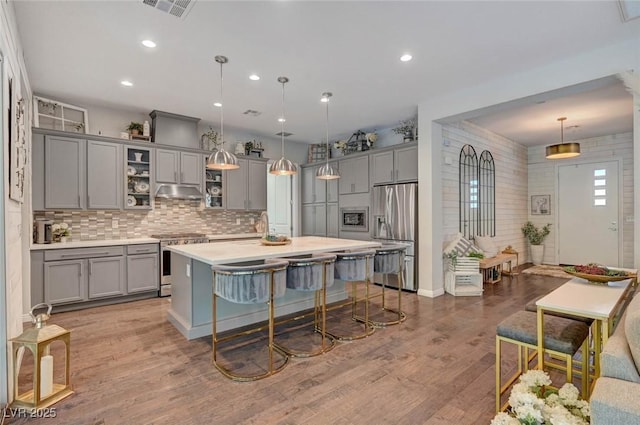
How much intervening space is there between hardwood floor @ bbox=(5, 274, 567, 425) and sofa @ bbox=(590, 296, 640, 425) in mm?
932

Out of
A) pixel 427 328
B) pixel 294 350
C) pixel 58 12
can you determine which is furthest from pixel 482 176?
pixel 58 12

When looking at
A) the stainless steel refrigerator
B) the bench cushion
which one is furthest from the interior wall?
the bench cushion

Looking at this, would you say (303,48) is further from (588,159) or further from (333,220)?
(588,159)

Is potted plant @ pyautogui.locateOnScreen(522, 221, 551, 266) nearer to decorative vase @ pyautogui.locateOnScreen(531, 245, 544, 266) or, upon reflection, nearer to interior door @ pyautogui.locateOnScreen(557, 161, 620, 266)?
decorative vase @ pyautogui.locateOnScreen(531, 245, 544, 266)

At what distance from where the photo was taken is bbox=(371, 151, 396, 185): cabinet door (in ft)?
18.0

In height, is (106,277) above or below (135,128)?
below

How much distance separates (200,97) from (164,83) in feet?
1.83

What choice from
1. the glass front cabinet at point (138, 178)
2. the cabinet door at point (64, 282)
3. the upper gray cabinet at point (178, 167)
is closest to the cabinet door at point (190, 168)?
the upper gray cabinet at point (178, 167)

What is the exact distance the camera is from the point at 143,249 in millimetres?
4684

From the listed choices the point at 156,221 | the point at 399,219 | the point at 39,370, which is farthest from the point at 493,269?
the point at 39,370

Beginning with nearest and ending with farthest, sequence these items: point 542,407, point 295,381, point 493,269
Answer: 1. point 542,407
2. point 295,381
3. point 493,269

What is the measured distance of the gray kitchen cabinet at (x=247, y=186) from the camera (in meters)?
5.93

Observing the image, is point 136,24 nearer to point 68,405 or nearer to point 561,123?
point 68,405

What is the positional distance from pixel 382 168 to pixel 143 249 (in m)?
3.97
